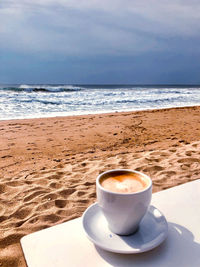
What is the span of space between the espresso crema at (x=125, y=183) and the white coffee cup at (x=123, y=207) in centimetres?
3

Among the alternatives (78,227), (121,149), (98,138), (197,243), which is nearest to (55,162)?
(121,149)

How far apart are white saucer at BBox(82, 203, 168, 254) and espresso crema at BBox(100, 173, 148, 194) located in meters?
0.15

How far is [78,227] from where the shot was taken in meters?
0.88

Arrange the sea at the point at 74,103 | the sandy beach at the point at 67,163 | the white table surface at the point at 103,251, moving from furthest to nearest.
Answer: the sea at the point at 74,103 → the sandy beach at the point at 67,163 → the white table surface at the point at 103,251

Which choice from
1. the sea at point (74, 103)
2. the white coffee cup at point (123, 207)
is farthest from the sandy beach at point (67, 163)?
the sea at point (74, 103)

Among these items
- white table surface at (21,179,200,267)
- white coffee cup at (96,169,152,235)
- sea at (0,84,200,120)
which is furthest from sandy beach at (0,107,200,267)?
sea at (0,84,200,120)

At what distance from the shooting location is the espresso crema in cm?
78

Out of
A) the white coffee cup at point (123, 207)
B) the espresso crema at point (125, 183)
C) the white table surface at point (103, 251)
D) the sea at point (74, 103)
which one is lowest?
the sea at point (74, 103)

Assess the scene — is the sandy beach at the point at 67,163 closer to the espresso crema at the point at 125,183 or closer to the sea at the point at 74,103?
the espresso crema at the point at 125,183

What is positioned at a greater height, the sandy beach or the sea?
the sea

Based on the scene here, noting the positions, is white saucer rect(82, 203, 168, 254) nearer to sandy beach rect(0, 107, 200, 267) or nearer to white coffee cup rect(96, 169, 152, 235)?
white coffee cup rect(96, 169, 152, 235)

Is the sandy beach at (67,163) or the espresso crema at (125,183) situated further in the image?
the sandy beach at (67,163)

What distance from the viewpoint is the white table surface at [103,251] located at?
69 centimetres

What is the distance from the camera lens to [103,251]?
2.42 ft
